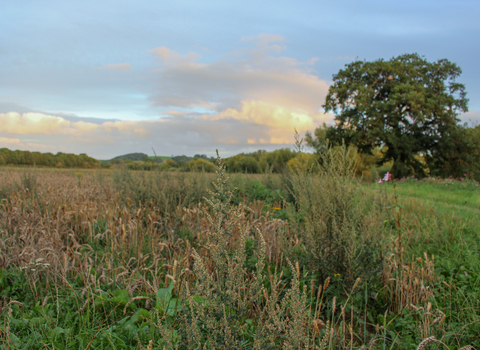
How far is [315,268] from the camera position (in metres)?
3.23

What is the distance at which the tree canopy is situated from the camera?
2339 centimetres

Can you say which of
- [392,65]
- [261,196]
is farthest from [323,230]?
[392,65]

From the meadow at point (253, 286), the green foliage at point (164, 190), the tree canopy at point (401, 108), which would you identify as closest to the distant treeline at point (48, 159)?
the green foliage at point (164, 190)

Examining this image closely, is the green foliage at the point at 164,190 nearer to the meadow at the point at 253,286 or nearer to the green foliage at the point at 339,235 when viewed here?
the meadow at the point at 253,286

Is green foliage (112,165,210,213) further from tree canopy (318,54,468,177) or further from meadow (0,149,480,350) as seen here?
tree canopy (318,54,468,177)

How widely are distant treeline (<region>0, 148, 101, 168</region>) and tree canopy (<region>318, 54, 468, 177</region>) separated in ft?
68.1

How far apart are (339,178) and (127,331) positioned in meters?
2.65

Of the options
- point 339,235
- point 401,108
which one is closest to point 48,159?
point 339,235

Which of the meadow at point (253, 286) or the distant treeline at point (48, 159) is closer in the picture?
the meadow at point (253, 286)

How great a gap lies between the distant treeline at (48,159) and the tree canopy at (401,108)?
20.8 meters

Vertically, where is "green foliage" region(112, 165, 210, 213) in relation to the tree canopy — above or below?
below

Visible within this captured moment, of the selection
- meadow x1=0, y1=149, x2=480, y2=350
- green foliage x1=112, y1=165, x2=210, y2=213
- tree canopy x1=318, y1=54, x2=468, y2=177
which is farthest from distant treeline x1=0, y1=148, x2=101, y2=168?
tree canopy x1=318, y1=54, x2=468, y2=177

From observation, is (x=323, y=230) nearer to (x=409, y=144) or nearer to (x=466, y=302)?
(x=466, y=302)

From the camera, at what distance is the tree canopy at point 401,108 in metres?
23.4
